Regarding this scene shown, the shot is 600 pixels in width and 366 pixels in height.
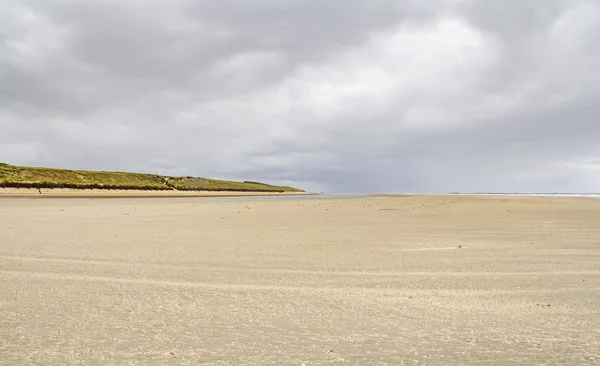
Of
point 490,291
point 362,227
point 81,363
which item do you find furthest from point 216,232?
point 81,363

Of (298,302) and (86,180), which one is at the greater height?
(86,180)

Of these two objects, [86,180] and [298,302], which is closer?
[298,302]

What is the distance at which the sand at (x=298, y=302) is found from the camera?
4.44m

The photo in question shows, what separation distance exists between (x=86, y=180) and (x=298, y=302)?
88.8 metres

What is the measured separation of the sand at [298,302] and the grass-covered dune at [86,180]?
63308 mm

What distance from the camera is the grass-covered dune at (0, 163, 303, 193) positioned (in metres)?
66.7

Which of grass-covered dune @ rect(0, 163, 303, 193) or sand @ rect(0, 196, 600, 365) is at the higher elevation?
grass-covered dune @ rect(0, 163, 303, 193)

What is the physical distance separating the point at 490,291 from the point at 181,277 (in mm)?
5604

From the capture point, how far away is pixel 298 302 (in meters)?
6.43

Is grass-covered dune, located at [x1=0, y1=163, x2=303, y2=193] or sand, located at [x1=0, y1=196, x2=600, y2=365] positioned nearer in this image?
sand, located at [x1=0, y1=196, x2=600, y2=365]

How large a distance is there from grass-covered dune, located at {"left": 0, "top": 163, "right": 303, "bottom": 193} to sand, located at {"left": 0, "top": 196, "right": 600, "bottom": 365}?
208 feet

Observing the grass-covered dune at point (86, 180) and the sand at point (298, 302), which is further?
the grass-covered dune at point (86, 180)

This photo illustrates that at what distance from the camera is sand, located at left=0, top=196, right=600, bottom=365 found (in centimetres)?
444

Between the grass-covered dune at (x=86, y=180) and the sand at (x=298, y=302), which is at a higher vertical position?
the grass-covered dune at (x=86, y=180)
